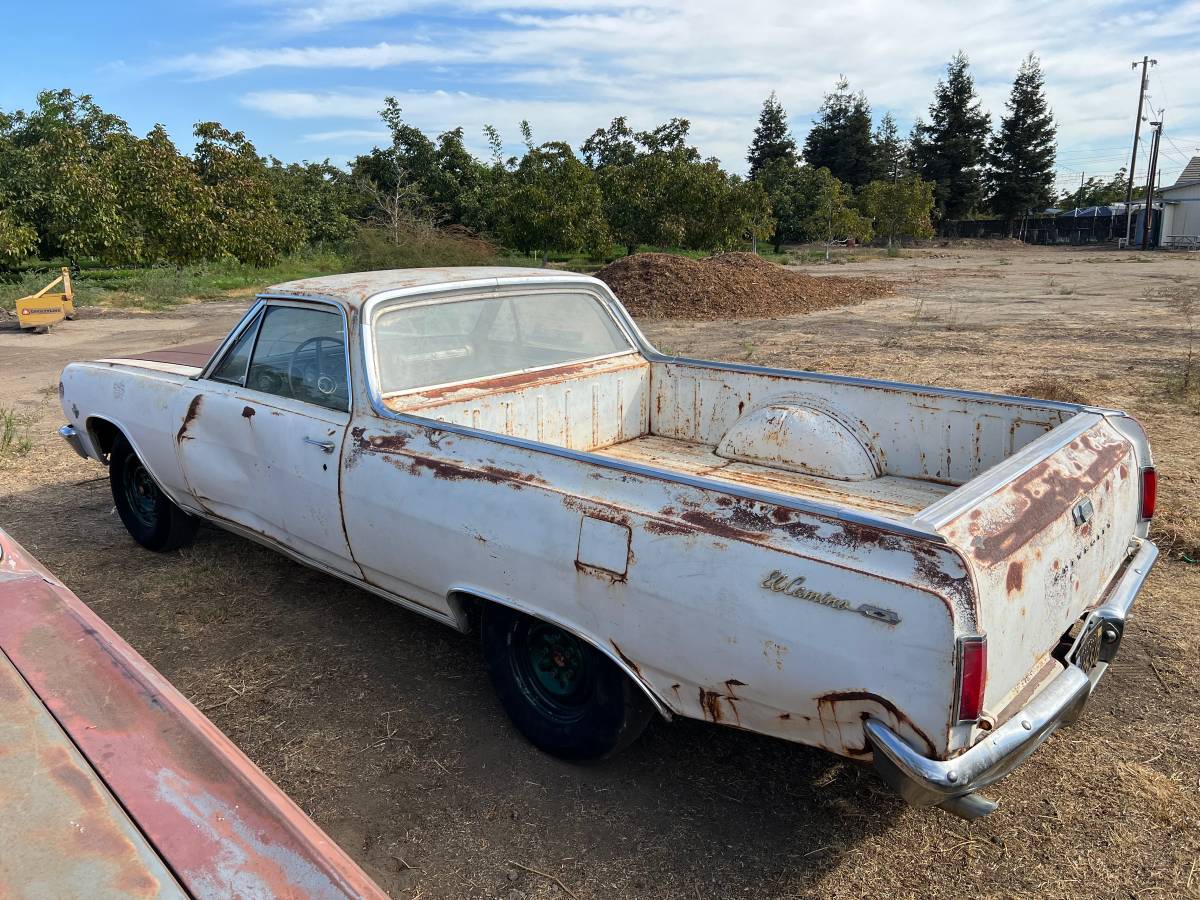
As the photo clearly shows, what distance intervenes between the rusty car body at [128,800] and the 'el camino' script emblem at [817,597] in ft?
3.93

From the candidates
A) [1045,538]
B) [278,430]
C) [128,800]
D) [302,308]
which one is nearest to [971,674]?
[1045,538]

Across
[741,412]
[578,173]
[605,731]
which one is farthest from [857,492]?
[578,173]

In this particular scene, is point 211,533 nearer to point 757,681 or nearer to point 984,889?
point 757,681

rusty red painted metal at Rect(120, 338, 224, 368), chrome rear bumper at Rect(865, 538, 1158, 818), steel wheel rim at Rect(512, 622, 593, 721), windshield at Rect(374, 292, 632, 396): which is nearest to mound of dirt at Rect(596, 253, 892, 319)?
rusty red painted metal at Rect(120, 338, 224, 368)

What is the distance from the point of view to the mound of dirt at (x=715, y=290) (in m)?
17.0

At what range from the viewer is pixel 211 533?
17.0ft

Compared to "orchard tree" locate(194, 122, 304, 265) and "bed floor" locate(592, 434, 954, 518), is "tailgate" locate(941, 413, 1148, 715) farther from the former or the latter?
"orchard tree" locate(194, 122, 304, 265)

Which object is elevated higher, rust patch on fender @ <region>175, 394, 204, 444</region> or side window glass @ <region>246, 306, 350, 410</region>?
side window glass @ <region>246, 306, 350, 410</region>

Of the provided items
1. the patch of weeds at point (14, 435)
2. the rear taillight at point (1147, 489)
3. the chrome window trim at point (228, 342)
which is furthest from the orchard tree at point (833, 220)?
the rear taillight at point (1147, 489)

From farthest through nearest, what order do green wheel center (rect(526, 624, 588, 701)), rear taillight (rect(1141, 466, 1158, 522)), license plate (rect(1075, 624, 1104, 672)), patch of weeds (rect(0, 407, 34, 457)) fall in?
patch of weeds (rect(0, 407, 34, 457))
rear taillight (rect(1141, 466, 1158, 522))
green wheel center (rect(526, 624, 588, 701))
license plate (rect(1075, 624, 1104, 672))

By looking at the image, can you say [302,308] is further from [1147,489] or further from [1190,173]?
[1190,173]

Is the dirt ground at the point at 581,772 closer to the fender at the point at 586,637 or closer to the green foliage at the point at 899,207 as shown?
the fender at the point at 586,637

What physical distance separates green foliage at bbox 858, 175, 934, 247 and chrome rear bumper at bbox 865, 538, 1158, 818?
1786 inches

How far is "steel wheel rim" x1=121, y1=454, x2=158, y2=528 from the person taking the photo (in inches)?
187
